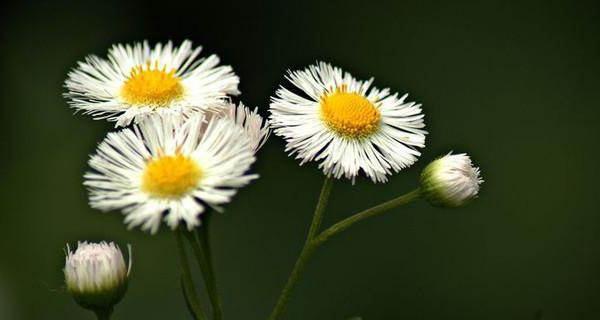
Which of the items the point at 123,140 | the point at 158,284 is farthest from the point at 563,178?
the point at 123,140

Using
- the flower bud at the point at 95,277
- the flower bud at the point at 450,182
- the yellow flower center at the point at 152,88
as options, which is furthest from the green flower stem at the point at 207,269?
the flower bud at the point at 450,182

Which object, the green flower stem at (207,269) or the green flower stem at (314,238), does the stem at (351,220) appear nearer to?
the green flower stem at (314,238)

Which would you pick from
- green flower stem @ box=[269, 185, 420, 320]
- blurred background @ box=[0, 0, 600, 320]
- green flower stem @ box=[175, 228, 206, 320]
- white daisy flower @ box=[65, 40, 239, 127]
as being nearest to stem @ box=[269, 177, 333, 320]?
green flower stem @ box=[269, 185, 420, 320]

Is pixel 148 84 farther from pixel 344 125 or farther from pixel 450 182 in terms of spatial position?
pixel 450 182

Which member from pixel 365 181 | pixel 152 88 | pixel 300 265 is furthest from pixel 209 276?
pixel 365 181

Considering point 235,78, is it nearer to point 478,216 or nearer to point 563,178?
point 478,216

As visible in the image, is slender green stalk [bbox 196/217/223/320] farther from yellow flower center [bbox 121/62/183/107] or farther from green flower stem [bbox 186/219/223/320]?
yellow flower center [bbox 121/62/183/107]
